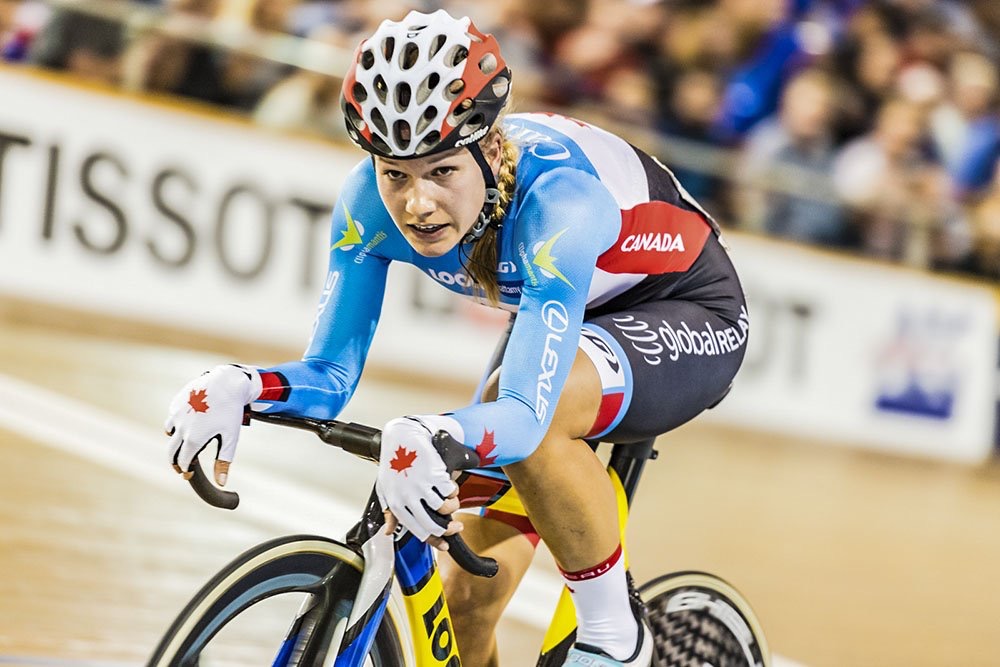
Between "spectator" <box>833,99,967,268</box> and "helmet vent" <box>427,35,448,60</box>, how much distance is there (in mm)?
7248

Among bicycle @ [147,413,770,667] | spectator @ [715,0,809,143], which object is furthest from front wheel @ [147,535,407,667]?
spectator @ [715,0,809,143]

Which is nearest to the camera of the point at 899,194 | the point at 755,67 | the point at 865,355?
the point at 755,67

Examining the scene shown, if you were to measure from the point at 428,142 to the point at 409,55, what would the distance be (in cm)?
15

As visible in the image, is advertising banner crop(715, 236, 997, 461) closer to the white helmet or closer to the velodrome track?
the velodrome track

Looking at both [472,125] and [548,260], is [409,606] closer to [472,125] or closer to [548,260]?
[548,260]

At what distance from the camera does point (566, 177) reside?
8.66ft

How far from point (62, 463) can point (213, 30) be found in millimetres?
3243

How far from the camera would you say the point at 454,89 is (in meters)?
2.42

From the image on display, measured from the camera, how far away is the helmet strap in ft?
8.30

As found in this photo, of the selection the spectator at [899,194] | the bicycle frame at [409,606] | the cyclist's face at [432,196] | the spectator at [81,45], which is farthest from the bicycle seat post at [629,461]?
the spectator at [899,194]

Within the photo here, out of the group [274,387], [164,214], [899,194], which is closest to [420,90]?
[274,387]

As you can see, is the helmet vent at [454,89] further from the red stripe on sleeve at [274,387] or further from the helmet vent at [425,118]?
the red stripe on sleeve at [274,387]

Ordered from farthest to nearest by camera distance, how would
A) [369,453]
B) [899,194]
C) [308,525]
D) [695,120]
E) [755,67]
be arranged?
[899,194] < [755,67] < [695,120] < [308,525] < [369,453]

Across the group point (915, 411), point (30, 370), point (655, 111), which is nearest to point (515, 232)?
point (30, 370)
